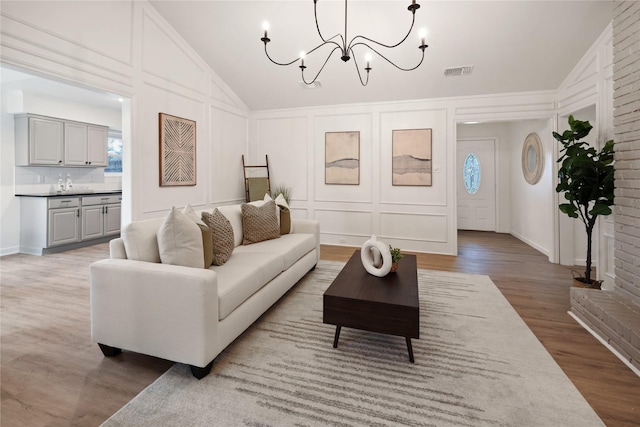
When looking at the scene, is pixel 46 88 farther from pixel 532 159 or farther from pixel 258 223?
pixel 532 159

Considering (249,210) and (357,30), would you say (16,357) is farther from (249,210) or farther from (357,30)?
(357,30)

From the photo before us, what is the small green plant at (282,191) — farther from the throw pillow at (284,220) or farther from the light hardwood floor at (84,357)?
the light hardwood floor at (84,357)

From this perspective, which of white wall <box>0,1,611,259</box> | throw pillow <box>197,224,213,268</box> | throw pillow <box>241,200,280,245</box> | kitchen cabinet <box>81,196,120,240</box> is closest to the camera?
throw pillow <box>197,224,213,268</box>

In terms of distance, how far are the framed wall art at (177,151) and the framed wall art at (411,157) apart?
10.7 ft

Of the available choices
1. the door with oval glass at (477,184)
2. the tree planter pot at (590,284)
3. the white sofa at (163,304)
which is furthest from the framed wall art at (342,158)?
the white sofa at (163,304)

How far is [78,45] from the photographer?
10.5 ft

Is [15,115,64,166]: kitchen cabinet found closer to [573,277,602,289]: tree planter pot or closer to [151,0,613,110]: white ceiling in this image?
[151,0,613,110]: white ceiling

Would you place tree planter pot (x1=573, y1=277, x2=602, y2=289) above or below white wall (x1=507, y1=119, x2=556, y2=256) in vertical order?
below

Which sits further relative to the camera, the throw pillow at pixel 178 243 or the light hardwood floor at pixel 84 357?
the throw pillow at pixel 178 243

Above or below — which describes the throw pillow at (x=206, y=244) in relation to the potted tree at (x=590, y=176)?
below

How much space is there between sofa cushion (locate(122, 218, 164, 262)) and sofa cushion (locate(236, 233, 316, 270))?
94 centimetres

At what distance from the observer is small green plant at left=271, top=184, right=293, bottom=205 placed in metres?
5.97

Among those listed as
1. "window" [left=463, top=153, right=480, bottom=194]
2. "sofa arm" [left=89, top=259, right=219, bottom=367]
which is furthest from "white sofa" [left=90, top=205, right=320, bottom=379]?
"window" [left=463, top=153, right=480, bottom=194]

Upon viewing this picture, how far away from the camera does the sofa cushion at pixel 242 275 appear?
1996 mm
